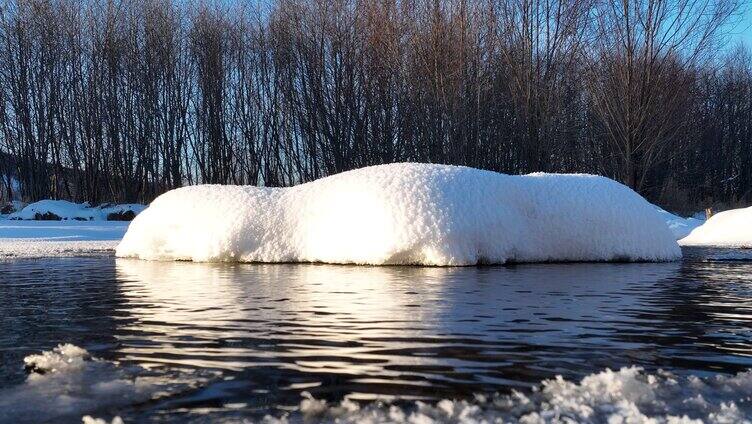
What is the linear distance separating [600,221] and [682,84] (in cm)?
1456

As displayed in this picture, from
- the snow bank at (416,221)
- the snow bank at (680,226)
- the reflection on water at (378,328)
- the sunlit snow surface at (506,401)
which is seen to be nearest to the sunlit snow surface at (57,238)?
the snow bank at (416,221)

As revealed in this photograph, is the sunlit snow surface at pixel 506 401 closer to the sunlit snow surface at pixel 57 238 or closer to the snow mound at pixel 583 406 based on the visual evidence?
the snow mound at pixel 583 406

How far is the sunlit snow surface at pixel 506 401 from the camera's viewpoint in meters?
2.23

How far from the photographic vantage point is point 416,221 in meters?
8.40

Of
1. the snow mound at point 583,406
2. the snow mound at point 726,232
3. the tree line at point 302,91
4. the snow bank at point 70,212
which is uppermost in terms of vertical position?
the tree line at point 302,91

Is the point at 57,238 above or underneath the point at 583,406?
above

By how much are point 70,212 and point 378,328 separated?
1983 centimetres

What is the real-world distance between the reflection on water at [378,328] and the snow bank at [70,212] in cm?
1464

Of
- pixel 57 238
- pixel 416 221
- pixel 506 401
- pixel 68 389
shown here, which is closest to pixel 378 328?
pixel 506 401

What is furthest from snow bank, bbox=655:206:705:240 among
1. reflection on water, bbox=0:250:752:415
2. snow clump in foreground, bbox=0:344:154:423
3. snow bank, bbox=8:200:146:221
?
snow clump in foreground, bbox=0:344:154:423

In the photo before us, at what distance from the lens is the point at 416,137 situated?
24.3m

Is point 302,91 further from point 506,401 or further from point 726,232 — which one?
point 506,401

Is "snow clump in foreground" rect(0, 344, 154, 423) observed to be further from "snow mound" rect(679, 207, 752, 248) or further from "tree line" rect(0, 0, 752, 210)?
"tree line" rect(0, 0, 752, 210)

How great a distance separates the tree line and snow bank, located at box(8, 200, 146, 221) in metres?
4.12
